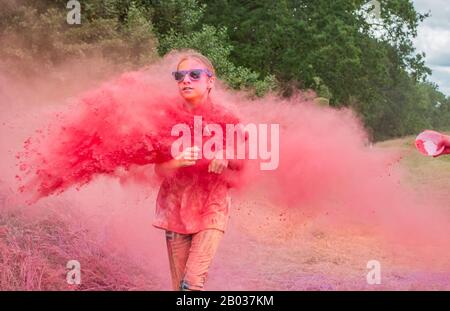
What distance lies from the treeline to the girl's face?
278 inches

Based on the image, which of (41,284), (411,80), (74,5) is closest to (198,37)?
(74,5)

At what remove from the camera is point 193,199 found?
16.4 feet

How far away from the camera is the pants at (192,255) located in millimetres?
4926

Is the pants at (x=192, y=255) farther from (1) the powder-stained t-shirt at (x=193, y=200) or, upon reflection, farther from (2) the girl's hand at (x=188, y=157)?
(2) the girl's hand at (x=188, y=157)

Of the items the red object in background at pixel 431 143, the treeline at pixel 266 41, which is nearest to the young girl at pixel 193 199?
the red object in background at pixel 431 143

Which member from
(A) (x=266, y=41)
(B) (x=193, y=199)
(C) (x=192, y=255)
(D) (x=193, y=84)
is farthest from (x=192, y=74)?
(A) (x=266, y=41)

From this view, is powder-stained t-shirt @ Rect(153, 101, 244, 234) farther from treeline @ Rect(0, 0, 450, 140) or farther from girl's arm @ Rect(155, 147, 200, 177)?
treeline @ Rect(0, 0, 450, 140)

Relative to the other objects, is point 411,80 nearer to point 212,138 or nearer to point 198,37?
point 198,37

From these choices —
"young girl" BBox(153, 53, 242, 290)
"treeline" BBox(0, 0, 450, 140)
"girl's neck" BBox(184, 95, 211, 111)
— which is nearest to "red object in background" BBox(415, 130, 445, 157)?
"young girl" BBox(153, 53, 242, 290)

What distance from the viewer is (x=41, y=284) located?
22.5ft

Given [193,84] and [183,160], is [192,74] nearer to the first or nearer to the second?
[193,84]

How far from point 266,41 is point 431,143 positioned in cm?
1251

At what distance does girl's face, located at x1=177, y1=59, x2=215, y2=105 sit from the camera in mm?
5051

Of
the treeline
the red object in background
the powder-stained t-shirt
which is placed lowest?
the powder-stained t-shirt
